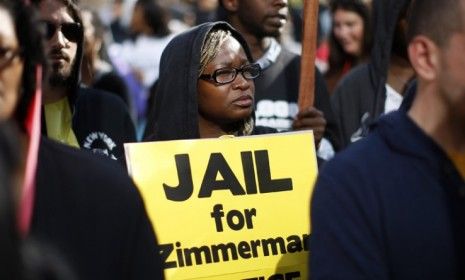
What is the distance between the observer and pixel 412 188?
2855 mm

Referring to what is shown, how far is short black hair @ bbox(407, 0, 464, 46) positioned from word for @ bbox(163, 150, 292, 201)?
104cm

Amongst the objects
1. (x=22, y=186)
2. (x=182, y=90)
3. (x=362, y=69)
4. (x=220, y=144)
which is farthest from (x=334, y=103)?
(x=22, y=186)

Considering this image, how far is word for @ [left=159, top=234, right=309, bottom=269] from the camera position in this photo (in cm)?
368

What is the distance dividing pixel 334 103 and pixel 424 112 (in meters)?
3.36

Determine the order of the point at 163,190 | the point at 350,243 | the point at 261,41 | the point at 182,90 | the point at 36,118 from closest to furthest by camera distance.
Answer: the point at 36,118, the point at 350,243, the point at 163,190, the point at 182,90, the point at 261,41

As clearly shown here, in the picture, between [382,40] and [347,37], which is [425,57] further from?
[347,37]

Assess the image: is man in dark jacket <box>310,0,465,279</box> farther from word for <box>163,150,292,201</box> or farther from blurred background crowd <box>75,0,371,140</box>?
blurred background crowd <box>75,0,371,140</box>

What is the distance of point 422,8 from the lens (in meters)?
3.01

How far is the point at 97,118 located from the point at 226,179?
113 centimetres

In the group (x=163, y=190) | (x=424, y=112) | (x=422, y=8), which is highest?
(x=422, y=8)

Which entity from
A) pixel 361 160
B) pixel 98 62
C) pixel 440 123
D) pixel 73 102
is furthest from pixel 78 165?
pixel 98 62

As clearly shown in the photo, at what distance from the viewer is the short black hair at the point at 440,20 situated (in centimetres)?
290

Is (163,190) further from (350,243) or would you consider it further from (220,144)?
(350,243)

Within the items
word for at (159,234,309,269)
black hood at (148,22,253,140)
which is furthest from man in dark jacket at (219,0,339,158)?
word for at (159,234,309,269)
